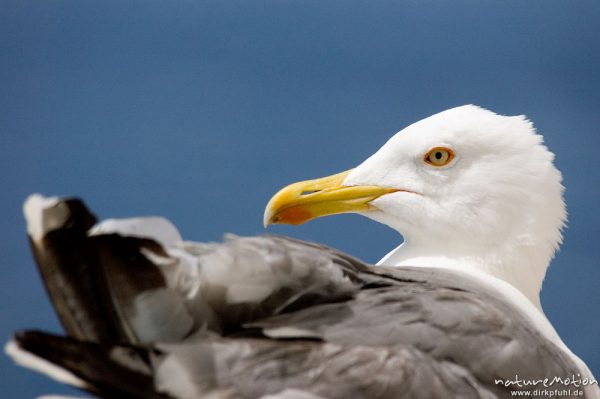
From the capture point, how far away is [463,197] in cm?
229

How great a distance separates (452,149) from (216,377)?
4.09 feet

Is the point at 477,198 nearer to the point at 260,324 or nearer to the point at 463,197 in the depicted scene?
the point at 463,197

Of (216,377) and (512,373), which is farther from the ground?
(216,377)

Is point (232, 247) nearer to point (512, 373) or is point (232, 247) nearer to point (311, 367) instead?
point (311, 367)

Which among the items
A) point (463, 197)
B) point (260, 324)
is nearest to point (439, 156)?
point (463, 197)

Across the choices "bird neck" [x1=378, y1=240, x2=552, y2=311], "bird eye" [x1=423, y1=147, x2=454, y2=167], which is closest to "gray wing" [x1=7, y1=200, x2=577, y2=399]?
"bird neck" [x1=378, y1=240, x2=552, y2=311]

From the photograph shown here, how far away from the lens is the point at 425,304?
1.62 m

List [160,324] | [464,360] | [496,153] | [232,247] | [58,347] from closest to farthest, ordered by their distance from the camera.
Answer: [58,347]
[160,324]
[232,247]
[464,360]
[496,153]

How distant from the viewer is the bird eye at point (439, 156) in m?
2.32

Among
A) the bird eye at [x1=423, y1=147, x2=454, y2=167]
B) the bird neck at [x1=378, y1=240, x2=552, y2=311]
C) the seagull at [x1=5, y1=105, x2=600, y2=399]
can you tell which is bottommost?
the bird neck at [x1=378, y1=240, x2=552, y2=311]

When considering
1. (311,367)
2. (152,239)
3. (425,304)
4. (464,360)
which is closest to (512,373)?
(464,360)

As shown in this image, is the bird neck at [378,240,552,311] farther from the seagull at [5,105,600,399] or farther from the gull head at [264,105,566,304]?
the seagull at [5,105,600,399]

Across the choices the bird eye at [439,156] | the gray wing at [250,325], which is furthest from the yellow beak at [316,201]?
the gray wing at [250,325]

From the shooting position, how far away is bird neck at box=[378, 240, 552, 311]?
226 centimetres
